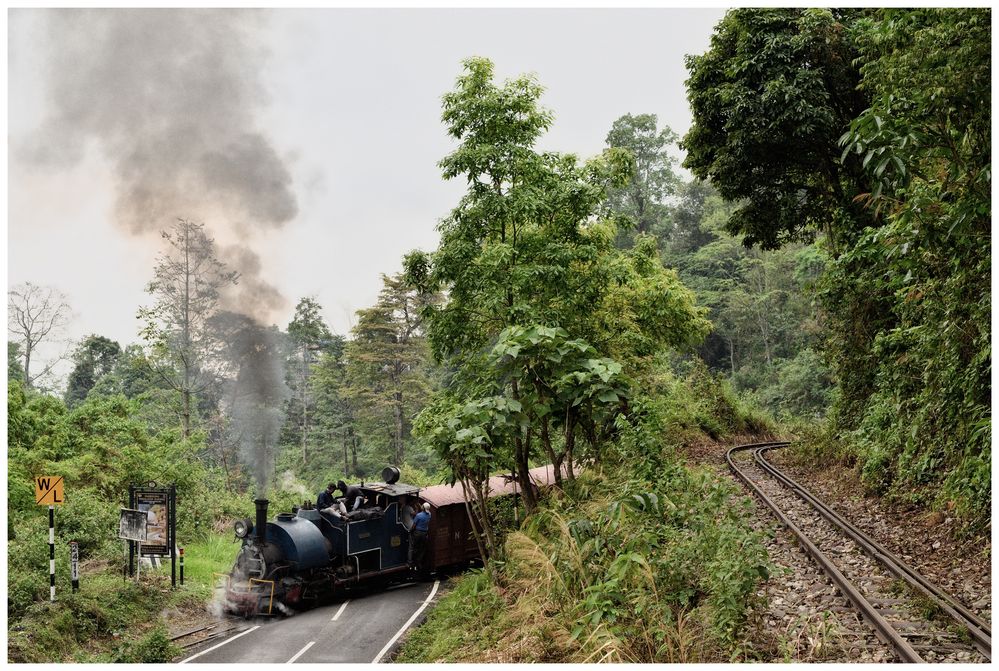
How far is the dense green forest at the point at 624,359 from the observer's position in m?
5.25

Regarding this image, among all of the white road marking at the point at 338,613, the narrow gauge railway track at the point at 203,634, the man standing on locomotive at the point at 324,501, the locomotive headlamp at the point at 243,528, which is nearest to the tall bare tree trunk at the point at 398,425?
the man standing on locomotive at the point at 324,501

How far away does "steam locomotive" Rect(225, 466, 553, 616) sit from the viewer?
10.3 m

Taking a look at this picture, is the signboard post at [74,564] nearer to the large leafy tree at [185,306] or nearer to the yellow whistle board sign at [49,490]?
the yellow whistle board sign at [49,490]

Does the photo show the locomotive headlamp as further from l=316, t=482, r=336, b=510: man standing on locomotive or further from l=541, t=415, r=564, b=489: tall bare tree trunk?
l=541, t=415, r=564, b=489: tall bare tree trunk

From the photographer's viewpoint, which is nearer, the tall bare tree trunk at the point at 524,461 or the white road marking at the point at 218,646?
the tall bare tree trunk at the point at 524,461

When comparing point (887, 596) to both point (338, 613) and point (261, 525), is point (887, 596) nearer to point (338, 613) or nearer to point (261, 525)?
point (338, 613)

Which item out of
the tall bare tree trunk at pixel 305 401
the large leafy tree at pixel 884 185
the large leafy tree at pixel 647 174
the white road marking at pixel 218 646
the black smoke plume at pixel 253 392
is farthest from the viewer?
the large leafy tree at pixel 647 174

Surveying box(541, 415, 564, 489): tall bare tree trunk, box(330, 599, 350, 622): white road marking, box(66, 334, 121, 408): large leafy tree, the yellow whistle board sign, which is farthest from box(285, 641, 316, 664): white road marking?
box(66, 334, 121, 408): large leafy tree

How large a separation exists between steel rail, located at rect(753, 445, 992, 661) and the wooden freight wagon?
4.79 m

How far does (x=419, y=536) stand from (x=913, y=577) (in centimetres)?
831

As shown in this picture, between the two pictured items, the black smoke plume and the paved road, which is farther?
the black smoke plume

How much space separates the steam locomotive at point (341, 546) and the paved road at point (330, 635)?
0.41 metres

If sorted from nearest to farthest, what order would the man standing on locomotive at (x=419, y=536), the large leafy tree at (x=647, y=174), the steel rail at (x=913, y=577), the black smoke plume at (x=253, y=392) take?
the steel rail at (x=913, y=577), the man standing on locomotive at (x=419, y=536), the black smoke plume at (x=253, y=392), the large leafy tree at (x=647, y=174)

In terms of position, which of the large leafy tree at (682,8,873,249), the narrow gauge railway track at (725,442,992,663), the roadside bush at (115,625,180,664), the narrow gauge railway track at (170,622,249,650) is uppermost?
the large leafy tree at (682,8,873,249)
